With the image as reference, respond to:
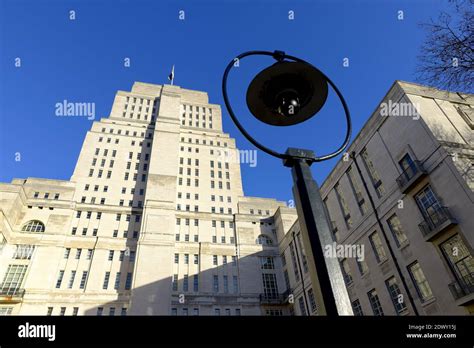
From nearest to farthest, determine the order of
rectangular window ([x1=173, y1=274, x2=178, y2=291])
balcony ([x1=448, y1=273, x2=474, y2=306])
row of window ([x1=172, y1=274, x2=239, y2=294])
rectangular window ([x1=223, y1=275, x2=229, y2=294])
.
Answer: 1. balcony ([x1=448, y1=273, x2=474, y2=306])
2. rectangular window ([x1=173, y1=274, x2=178, y2=291])
3. row of window ([x1=172, y1=274, x2=239, y2=294])
4. rectangular window ([x1=223, y1=275, x2=229, y2=294])

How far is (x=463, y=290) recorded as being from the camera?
17.4 meters

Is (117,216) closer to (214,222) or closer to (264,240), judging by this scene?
(214,222)

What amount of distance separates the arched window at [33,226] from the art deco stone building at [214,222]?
229 mm

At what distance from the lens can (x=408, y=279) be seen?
71.0 ft

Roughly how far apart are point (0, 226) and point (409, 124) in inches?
2096

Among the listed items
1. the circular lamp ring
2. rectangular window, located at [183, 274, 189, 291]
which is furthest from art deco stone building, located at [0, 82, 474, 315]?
the circular lamp ring

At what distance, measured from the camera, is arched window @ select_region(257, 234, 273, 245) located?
56062 millimetres

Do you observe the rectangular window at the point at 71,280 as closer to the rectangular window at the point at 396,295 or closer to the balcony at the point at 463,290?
the rectangular window at the point at 396,295

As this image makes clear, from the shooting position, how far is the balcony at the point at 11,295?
4097 centimetres

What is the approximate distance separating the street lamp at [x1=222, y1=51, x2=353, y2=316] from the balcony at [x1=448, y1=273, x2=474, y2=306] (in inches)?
731

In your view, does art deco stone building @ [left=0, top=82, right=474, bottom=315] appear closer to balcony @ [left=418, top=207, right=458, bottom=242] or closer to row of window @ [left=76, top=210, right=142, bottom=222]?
balcony @ [left=418, top=207, right=458, bottom=242]
